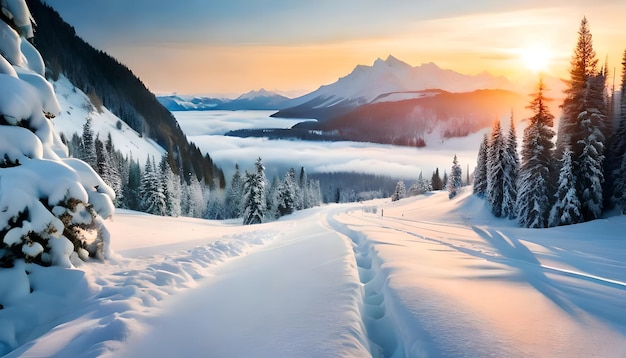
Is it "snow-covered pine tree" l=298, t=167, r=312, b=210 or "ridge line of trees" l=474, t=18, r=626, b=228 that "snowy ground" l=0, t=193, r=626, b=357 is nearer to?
"ridge line of trees" l=474, t=18, r=626, b=228

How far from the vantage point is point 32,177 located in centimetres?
740

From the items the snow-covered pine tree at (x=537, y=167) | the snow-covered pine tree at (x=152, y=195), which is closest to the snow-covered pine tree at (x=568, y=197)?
the snow-covered pine tree at (x=537, y=167)

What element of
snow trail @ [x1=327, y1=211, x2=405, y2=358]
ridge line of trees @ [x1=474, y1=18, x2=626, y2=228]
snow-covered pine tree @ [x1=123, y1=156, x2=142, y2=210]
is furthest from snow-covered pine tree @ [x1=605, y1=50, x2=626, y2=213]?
snow-covered pine tree @ [x1=123, y1=156, x2=142, y2=210]

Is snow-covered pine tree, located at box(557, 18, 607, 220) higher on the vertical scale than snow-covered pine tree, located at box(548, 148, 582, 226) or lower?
higher

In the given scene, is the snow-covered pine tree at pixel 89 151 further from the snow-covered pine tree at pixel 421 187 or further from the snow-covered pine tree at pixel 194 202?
the snow-covered pine tree at pixel 421 187

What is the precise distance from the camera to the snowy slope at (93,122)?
106m

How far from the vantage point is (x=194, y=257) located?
11266 millimetres

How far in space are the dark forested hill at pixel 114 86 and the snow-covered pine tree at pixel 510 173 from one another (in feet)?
364

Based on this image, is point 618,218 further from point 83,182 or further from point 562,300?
point 83,182

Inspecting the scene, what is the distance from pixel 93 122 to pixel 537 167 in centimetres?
12856

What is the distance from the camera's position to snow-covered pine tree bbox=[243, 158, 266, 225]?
48125 mm

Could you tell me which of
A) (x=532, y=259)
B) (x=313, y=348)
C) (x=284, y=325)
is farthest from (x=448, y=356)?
(x=532, y=259)

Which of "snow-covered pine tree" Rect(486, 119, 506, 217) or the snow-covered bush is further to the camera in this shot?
"snow-covered pine tree" Rect(486, 119, 506, 217)

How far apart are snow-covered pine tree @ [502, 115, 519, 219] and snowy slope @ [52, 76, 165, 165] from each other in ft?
334
